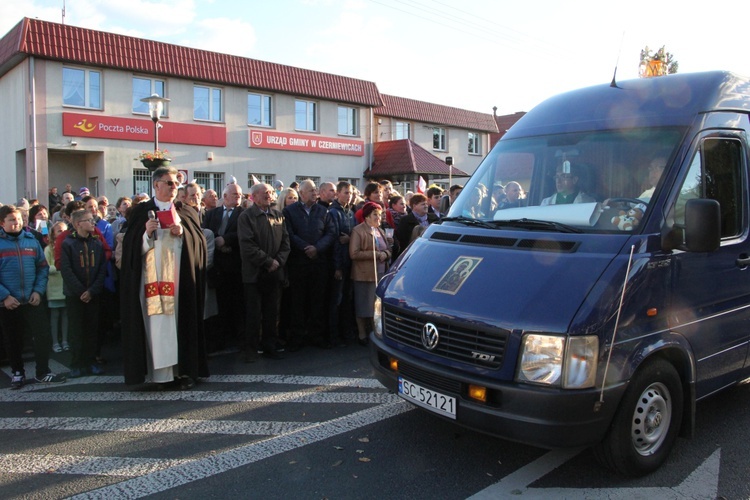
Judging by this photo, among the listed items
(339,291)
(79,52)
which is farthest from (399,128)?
(339,291)

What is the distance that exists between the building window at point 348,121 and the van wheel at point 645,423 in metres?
24.7

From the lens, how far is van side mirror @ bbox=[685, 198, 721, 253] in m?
3.64

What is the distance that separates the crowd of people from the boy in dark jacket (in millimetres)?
11

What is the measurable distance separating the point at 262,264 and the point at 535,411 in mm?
4211

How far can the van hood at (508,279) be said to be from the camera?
3463 mm

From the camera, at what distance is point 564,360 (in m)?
3.31

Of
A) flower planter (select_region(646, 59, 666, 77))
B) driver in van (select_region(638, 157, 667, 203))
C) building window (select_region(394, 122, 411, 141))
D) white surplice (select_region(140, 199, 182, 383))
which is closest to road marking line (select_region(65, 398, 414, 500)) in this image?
white surplice (select_region(140, 199, 182, 383))

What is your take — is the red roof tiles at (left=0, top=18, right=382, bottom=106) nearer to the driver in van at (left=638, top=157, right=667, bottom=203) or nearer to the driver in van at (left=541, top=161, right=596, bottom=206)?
the driver in van at (left=541, top=161, right=596, bottom=206)

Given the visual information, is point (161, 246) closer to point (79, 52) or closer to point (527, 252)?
point (527, 252)

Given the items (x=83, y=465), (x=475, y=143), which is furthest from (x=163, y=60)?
(x=83, y=465)

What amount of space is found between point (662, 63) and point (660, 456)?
165 inches

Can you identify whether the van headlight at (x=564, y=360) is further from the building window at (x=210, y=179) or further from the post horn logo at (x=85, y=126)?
the building window at (x=210, y=179)

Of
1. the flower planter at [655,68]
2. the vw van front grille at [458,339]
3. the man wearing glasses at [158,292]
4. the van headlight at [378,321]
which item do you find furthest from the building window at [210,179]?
the vw van front grille at [458,339]

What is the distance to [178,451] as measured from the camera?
174 inches
